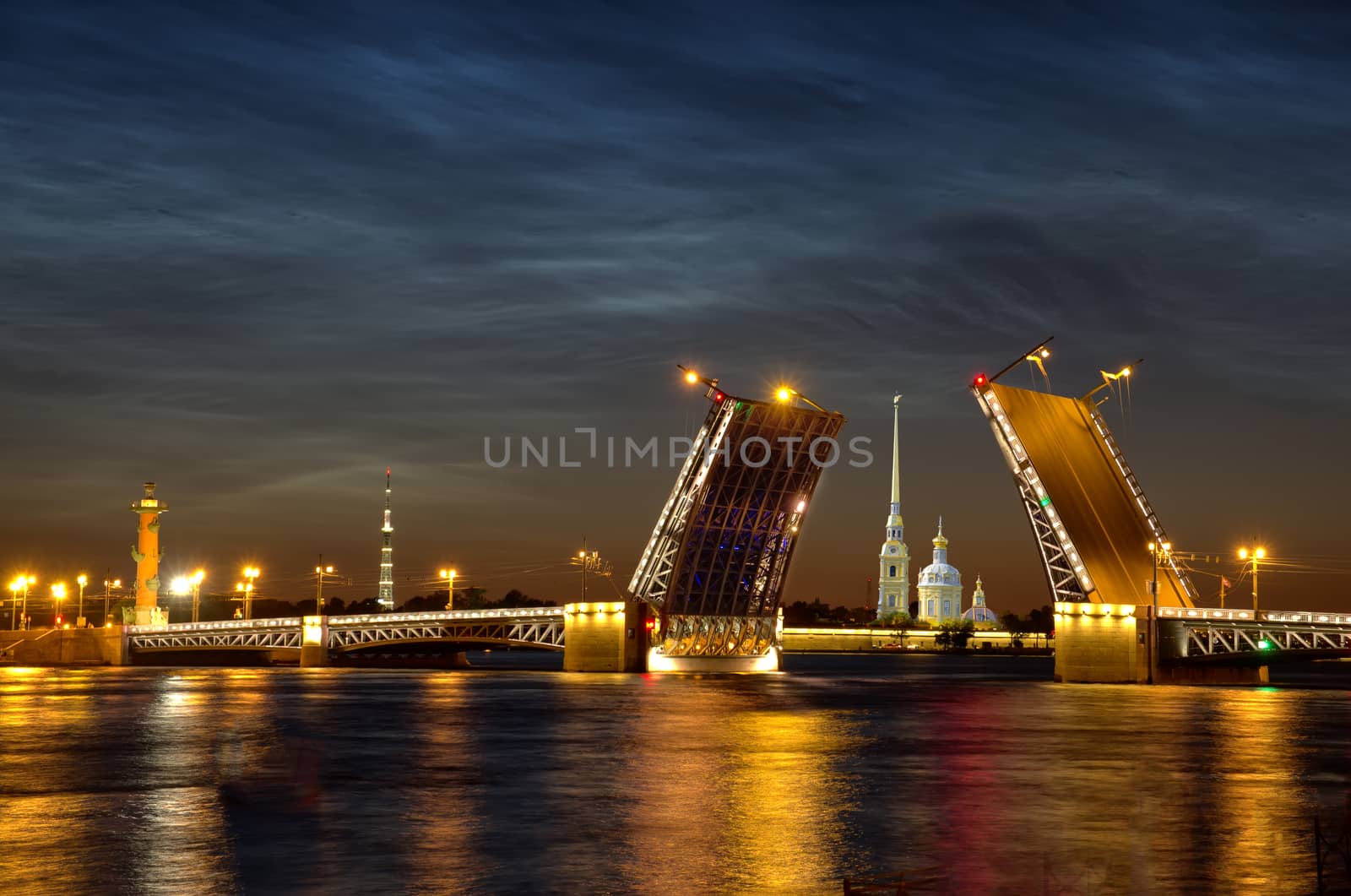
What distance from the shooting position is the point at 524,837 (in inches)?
806

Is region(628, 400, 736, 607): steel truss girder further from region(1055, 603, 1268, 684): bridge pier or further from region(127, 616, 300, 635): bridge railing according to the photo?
region(127, 616, 300, 635): bridge railing

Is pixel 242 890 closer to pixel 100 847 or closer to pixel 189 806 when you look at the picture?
pixel 100 847

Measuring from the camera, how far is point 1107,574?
266 feet

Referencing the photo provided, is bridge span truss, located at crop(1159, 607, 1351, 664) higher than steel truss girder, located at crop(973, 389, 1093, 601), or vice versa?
steel truss girder, located at crop(973, 389, 1093, 601)

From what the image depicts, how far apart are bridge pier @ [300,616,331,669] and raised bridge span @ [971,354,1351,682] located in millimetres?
63049

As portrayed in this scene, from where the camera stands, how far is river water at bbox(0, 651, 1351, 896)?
1756 cm

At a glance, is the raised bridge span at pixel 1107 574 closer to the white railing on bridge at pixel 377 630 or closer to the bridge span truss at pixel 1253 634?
the bridge span truss at pixel 1253 634

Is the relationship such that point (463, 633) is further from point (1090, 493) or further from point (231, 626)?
point (1090, 493)

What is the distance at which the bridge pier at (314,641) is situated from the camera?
123m

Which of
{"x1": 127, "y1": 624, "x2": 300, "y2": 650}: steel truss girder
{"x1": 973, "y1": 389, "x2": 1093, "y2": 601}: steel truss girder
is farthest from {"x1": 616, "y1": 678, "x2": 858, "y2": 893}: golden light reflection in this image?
{"x1": 127, "y1": 624, "x2": 300, "y2": 650}: steel truss girder

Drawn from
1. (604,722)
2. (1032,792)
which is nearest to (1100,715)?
(604,722)

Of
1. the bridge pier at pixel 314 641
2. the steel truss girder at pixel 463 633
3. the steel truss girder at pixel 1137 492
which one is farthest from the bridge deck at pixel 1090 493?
the bridge pier at pixel 314 641

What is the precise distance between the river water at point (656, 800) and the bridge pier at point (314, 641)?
71.0 metres

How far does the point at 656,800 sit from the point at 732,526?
204ft
